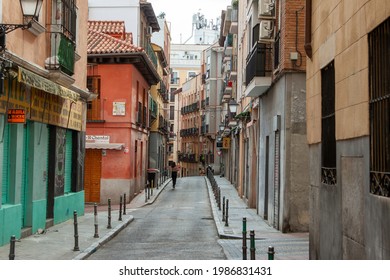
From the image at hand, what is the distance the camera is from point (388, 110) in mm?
7637

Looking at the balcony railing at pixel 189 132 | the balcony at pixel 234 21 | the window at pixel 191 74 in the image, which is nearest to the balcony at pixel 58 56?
the balcony at pixel 234 21

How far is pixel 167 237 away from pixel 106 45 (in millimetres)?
16028

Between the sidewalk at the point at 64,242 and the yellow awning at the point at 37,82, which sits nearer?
the yellow awning at the point at 37,82

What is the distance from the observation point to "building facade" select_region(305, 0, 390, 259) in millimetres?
7898

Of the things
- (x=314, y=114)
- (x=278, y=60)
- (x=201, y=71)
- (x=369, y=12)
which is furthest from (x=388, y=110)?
(x=201, y=71)

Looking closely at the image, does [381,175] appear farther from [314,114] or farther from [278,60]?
[278,60]

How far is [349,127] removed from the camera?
9.26 metres

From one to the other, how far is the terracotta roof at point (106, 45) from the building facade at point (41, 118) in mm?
7890

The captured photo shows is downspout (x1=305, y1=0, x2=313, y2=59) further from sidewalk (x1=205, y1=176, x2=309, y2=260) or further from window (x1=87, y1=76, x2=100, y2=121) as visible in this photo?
window (x1=87, y1=76, x2=100, y2=121)

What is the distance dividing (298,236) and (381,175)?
920 cm

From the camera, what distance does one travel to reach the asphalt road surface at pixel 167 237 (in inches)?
537

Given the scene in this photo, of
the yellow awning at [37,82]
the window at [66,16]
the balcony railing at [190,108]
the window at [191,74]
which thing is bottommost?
the yellow awning at [37,82]

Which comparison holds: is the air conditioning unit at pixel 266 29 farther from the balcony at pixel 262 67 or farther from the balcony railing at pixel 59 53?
the balcony railing at pixel 59 53

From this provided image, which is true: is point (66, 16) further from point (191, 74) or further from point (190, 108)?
point (191, 74)
